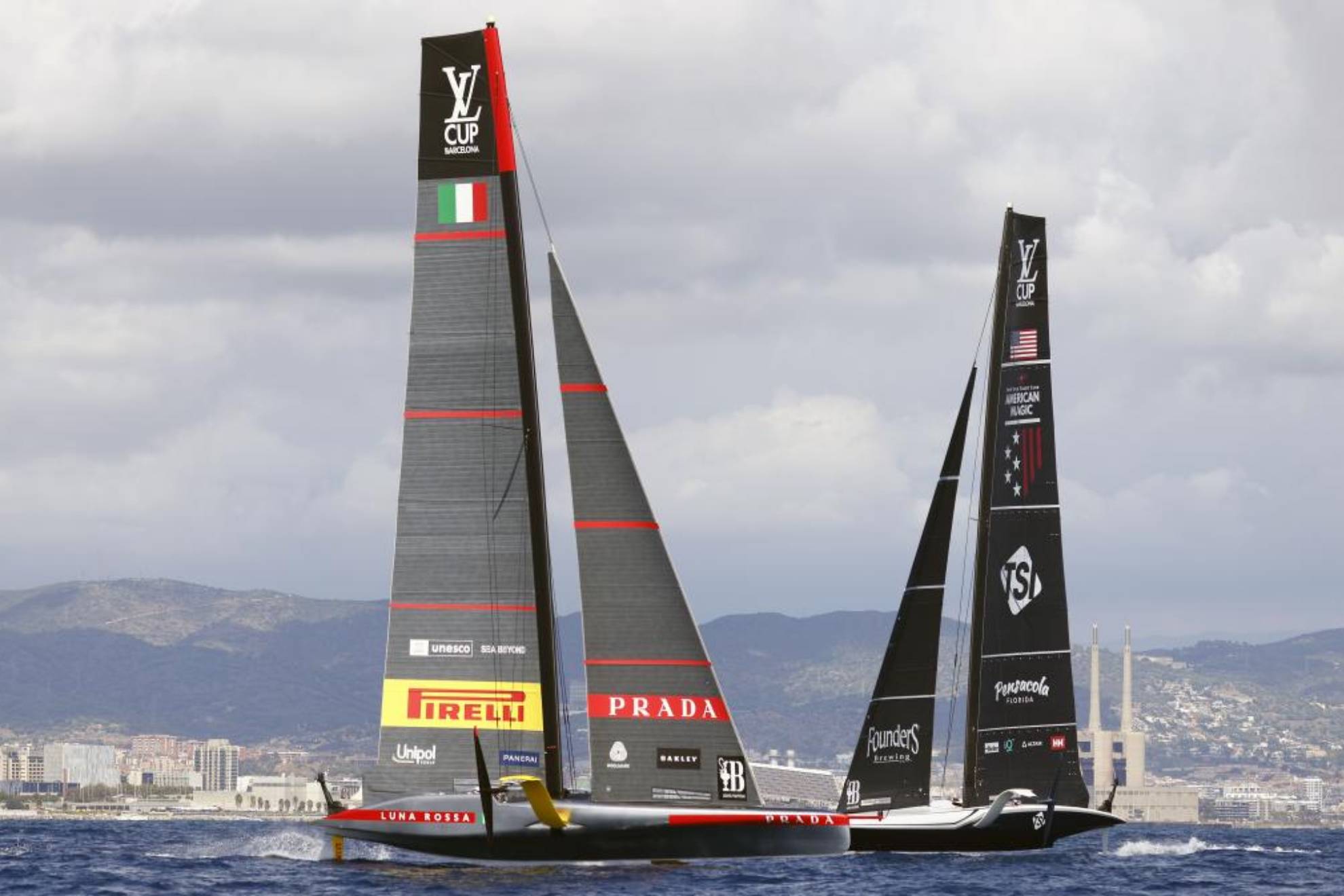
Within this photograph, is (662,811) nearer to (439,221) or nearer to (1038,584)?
(439,221)

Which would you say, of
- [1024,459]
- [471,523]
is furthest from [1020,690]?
[471,523]

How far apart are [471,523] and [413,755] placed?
4152 mm

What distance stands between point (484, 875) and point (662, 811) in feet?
10.3

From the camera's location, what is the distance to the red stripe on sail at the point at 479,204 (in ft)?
132

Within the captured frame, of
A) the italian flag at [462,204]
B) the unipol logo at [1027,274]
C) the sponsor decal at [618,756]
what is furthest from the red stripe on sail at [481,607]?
the unipol logo at [1027,274]

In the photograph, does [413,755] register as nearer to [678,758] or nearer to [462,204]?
[678,758]

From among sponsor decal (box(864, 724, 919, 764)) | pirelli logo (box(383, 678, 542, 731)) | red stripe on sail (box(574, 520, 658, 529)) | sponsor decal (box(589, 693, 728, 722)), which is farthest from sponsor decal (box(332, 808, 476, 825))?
sponsor decal (box(864, 724, 919, 764))

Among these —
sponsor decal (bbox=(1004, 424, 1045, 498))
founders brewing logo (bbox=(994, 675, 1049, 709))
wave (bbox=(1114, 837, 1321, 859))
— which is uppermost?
sponsor decal (bbox=(1004, 424, 1045, 498))

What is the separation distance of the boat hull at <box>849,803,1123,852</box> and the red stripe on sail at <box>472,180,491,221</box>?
1707 centimetres

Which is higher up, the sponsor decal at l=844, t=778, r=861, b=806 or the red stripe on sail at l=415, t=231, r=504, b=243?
the red stripe on sail at l=415, t=231, r=504, b=243

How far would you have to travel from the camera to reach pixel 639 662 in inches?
1560

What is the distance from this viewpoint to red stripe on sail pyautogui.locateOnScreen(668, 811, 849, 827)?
1539 inches

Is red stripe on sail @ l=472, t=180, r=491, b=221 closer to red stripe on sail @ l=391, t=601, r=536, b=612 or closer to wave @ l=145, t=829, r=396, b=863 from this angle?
red stripe on sail @ l=391, t=601, r=536, b=612

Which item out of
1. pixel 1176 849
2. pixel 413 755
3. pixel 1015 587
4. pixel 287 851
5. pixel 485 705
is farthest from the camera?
pixel 1176 849
